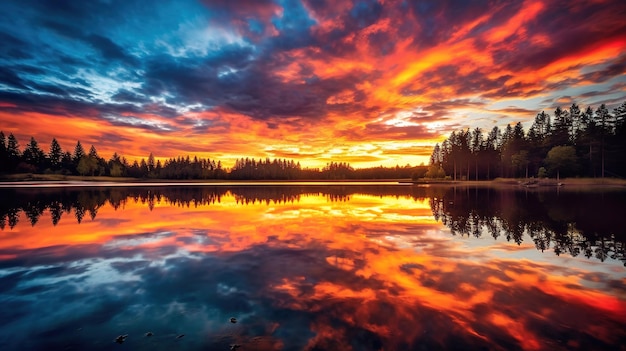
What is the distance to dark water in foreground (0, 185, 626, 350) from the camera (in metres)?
5.52

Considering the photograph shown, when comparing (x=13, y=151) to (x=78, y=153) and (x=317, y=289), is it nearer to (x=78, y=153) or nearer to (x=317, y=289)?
(x=78, y=153)

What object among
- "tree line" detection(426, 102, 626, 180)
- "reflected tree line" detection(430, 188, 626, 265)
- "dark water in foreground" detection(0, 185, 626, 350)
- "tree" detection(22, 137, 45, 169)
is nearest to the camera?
"dark water in foreground" detection(0, 185, 626, 350)

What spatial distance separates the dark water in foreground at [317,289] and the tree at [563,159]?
7545 centimetres

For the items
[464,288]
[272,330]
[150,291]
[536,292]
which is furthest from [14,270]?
[536,292]

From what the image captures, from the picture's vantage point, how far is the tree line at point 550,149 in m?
72.3

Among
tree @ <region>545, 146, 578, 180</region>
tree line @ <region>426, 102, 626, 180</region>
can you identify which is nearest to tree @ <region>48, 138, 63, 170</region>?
tree line @ <region>426, 102, 626, 180</region>

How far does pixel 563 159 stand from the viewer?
73.1 m

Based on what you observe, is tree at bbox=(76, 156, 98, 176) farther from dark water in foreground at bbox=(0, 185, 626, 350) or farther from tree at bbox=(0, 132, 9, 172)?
dark water in foreground at bbox=(0, 185, 626, 350)

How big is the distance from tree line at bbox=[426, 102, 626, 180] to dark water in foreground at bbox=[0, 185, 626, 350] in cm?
8010

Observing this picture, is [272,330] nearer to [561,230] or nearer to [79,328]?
[79,328]

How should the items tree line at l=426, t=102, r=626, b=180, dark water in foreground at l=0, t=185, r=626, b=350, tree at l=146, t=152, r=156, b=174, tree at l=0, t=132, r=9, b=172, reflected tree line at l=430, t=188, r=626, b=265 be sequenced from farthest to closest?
tree at l=146, t=152, r=156, b=174 < tree at l=0, t=132, r=9, b=172 < tree line at l=426, t=102, r=626, b=180 < reflected tree line at l=430, t=188, r=626, b=265 < dark water in foreground at l=0, t=185, r=626, b=350

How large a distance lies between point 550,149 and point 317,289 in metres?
107

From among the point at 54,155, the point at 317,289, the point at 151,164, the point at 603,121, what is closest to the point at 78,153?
the point at 54,155

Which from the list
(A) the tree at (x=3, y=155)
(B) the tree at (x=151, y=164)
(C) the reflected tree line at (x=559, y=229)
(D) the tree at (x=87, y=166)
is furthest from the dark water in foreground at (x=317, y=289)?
(B) the tree at (x=151, y=164)
